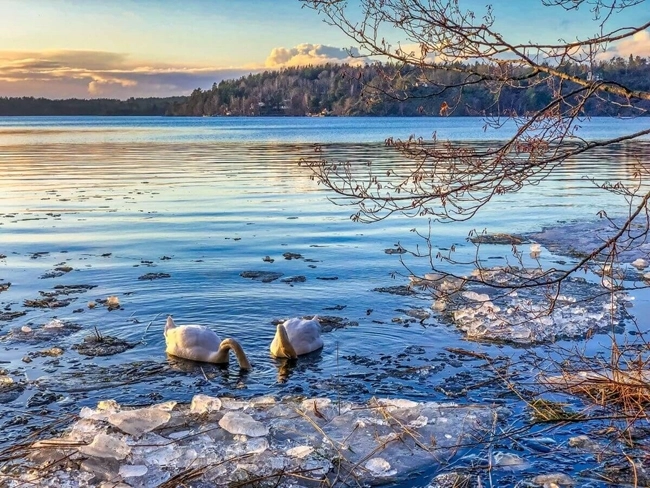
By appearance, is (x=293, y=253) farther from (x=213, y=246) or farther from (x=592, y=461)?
(x=592, y=461)

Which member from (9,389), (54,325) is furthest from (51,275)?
(9,389)

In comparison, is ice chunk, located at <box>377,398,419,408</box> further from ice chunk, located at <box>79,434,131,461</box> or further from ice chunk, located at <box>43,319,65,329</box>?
ice chunk, located at <box>43,319,65,329</box>

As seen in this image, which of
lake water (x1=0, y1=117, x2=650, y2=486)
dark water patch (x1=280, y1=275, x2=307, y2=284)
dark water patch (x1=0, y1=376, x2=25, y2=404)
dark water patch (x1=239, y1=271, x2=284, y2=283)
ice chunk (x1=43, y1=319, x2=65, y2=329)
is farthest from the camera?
dark water patch (x1=239, y1=271, x2=284, y2=283)

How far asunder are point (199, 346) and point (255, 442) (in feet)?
7.87

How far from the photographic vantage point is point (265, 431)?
5.95m

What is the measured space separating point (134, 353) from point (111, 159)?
118 ft

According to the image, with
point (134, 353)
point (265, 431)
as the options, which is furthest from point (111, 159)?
point (265, 431)

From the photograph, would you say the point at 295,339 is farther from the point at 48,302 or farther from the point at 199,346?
the point at 48,302

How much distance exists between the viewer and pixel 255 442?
5801 mm

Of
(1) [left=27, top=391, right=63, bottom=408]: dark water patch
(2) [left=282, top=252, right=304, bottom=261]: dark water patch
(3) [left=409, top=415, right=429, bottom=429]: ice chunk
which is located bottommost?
(1) [left=27, top=391, right=63, bottom=408]: dark water patch

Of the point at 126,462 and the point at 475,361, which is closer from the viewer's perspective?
the point at 126,462

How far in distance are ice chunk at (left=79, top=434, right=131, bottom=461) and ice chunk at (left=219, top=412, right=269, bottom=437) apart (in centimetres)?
81

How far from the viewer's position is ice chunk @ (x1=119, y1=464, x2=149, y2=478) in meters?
5.27

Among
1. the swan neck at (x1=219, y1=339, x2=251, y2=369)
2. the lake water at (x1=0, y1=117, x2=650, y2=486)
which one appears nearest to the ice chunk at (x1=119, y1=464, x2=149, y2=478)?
the lake water at (x1=0, y1=117, x2=650, y2=486)
